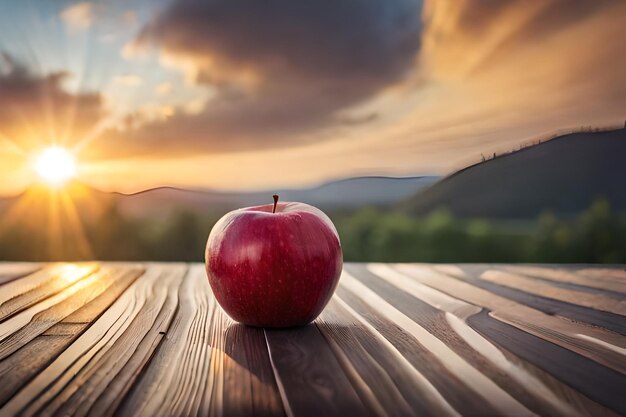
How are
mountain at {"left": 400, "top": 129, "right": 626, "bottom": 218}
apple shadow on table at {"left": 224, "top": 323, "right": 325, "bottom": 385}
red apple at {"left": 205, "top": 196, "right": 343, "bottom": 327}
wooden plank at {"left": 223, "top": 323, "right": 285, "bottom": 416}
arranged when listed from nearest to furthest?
wooden plank at {"left": 223, "top": 323, "right": 285, "bottom": 416}
apple shadow on table at {"left": 224, "top": 323, "right": 325, "bottom": 385}
red apple at {"left": 205, "top": 196, "right": 343, "bottom": 327}
mountain at {"left": 400, "top": 129, "right": 626, "bottom": 218}

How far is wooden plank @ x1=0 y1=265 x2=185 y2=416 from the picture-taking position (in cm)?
52

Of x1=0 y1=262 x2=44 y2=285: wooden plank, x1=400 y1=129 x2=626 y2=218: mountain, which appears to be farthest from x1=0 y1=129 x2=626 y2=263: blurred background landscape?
x1=0 y1=262 x2=44 y2=285: wooden plank

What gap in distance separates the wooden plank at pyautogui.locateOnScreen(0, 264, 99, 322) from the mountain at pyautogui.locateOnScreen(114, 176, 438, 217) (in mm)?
1400

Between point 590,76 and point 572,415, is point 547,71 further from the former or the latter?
point 572,415

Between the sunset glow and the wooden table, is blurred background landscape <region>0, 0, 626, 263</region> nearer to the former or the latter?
the sunset glow

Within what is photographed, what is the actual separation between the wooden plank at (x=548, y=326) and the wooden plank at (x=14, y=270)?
877mm

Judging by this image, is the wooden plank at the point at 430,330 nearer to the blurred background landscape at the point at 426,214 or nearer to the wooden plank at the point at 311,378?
the wooden plank at the point at 311,378

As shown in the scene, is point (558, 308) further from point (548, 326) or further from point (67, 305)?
point (67, 305)

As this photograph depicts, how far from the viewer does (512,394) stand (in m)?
0.55

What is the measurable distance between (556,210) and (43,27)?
2695 millimetres

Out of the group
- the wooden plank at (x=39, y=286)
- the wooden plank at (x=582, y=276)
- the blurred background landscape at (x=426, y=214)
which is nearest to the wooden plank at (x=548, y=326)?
the wooden plank at (x=582, y=276)

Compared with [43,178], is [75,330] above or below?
below

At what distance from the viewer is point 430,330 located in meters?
0.79

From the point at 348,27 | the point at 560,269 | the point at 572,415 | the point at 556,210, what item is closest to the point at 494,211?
the point at 556,210
